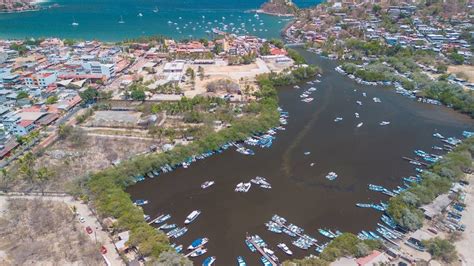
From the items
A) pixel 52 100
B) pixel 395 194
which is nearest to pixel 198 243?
pixel 395 194

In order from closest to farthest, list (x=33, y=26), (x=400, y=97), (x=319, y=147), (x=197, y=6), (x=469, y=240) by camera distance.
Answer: (x=469, y=240), (x=319, y=147), (x=400, y=97), (x=33, y=26), (x=197, y=6)

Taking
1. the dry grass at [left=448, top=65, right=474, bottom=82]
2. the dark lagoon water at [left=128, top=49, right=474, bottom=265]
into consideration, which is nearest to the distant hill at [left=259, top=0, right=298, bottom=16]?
the dry grass at [left=448, top=65, right=474, bottom=82]

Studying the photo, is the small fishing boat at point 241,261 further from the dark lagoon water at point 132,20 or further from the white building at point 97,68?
the dark lagoon water at point 132,20

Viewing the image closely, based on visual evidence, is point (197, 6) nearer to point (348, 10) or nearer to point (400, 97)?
point (348, 10)

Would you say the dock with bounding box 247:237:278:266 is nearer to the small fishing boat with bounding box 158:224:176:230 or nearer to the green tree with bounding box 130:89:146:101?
the small fishing boat with bounding box 158:224:176:230

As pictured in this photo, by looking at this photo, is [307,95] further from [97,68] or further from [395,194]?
[97,68]

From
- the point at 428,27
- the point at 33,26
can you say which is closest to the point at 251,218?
the point at 428,27
